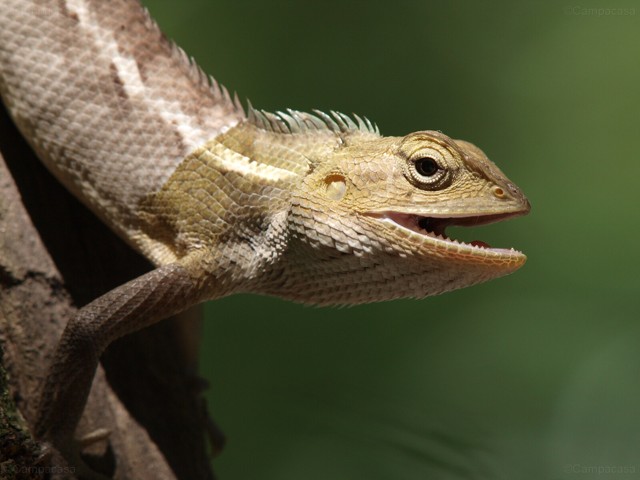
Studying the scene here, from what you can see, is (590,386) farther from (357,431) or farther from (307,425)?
(357,431)

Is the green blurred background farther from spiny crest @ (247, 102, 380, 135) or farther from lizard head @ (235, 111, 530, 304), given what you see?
lizard head @ (235, 111, 530, 304)

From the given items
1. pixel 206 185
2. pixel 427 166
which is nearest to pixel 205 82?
pixel 206 185

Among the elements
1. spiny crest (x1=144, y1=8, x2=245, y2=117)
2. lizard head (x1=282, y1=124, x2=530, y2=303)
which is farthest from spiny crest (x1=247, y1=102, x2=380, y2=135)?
lizard head (x1=282, y1=124, x2=530, y2=303)

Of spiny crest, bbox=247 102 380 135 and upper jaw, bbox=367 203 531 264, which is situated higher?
spiny crest, bbox=247 102 380 135

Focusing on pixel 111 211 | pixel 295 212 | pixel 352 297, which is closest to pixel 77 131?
pixel 111 211

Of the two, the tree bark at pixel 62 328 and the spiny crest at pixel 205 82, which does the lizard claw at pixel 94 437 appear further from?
the spiny crest at pixel 205 82

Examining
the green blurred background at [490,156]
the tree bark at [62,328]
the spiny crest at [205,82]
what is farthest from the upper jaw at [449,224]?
the green blurred background at [490,156]

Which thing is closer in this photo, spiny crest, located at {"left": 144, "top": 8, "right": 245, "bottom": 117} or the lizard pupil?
the lizard pupil

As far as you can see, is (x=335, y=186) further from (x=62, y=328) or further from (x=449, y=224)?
(x=62, y=328)
